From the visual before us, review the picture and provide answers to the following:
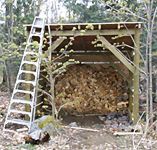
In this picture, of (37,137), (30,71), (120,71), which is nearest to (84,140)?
(37,137)

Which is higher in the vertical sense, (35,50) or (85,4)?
(85,4)

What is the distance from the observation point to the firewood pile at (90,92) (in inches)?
322

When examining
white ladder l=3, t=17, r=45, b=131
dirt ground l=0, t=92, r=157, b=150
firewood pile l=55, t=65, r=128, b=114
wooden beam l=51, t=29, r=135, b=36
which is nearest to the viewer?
dirt ground l=0, t=92, r=157, b=150

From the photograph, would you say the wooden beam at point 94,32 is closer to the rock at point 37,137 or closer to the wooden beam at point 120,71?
the wooden beam at point 120,71

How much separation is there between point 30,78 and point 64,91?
181 cm

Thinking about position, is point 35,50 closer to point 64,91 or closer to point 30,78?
point 30,78

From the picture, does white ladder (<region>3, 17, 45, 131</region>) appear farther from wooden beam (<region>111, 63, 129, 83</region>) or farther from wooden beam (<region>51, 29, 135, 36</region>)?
wooden beam (<region>111, 63, 129, 83</region>)

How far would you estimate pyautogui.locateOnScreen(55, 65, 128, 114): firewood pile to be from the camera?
8.17m

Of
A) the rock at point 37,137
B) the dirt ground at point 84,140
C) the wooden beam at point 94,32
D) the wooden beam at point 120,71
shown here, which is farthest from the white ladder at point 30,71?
the wooden beam at point 120,71

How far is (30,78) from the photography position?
6578 millimetres

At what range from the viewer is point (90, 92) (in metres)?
8.21

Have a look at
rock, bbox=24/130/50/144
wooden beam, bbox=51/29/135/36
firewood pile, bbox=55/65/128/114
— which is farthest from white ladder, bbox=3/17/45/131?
firewood pile, bbox=55/65/128/114

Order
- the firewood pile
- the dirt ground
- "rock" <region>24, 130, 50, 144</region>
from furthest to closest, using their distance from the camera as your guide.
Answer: the firewood pile < "rock" <region>24, 130, 50, 144</region> < the dirt ground

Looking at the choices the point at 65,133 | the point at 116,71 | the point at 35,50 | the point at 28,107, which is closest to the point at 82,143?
the point at 65,133
